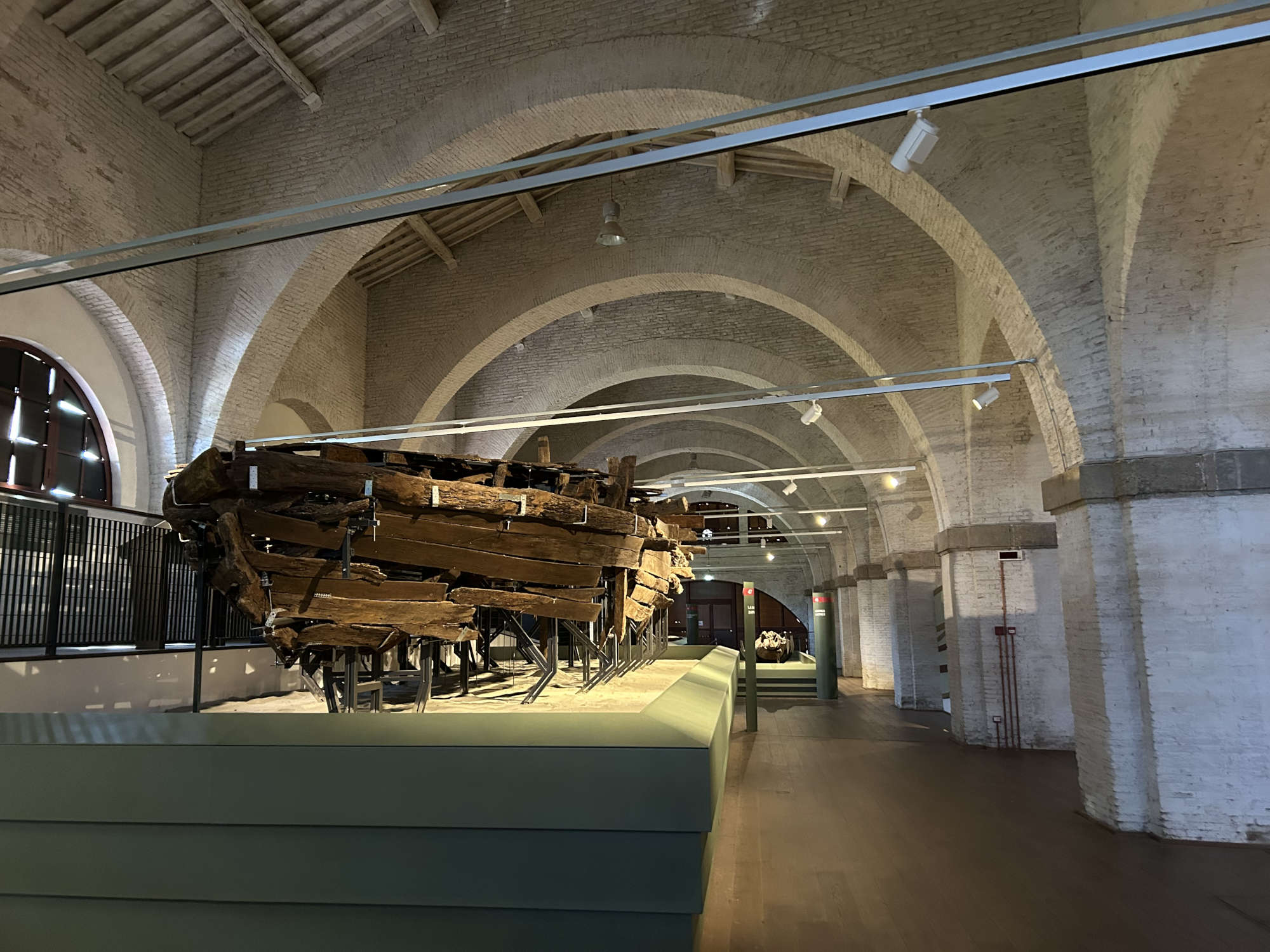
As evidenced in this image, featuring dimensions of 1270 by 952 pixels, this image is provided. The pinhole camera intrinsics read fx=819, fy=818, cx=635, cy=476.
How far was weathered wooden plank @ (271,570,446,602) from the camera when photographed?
453 centimetres

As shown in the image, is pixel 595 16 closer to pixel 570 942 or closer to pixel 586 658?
pixel 586 658

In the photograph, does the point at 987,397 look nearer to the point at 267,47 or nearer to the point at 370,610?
the point at 370,610

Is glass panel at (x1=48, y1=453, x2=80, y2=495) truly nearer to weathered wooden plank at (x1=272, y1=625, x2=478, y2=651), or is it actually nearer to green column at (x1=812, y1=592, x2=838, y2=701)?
weathered wooden plank at (x1=272, y1=625, x2=478, y2=651)

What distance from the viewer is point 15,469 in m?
8.68

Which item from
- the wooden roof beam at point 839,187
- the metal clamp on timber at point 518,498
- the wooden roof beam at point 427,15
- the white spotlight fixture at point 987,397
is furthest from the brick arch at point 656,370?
the metal clamp on timber at point 518,498

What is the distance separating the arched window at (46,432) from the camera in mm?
8625

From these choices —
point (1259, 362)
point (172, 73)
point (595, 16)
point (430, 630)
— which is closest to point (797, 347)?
point (595, 16)

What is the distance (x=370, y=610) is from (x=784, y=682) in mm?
13914

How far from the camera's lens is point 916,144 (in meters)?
4.84

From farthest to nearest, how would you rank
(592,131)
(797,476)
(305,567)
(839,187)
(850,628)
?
(850,628)
(797,476)
(839,187)
(592,131)
(305,567)

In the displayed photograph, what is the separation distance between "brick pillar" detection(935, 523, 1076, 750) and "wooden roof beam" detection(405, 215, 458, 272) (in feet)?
29.9

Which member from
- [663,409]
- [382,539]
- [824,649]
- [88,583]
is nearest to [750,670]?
[663,409]

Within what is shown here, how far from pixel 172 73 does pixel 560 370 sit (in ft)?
27.5

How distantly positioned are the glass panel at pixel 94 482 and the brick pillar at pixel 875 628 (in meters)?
15.1
